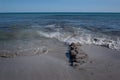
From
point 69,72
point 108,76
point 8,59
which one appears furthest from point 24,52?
point 108,76

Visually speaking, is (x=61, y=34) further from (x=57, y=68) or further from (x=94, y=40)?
(x=57, y=68)

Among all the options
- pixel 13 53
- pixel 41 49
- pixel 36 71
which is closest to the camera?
pixel 36 71

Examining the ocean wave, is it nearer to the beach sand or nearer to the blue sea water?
the blue sea water

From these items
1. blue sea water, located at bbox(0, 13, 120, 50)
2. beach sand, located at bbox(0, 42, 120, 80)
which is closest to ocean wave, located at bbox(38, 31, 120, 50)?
blue sea water, located at bbox(0, 13, 120, 50)

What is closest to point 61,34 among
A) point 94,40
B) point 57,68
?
point 94,40

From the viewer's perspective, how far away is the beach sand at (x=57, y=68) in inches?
203

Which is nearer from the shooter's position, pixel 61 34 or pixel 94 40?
pixel 94 40

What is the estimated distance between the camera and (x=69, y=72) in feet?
17.9

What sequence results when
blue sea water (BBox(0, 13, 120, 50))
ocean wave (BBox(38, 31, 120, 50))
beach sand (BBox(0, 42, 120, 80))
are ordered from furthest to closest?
blue sea water (BBox(0, 13, 120, 50)), ocean wave (BBox(38, 31, 120, 50)), beach sand (BBox(0, 42, 120, 80))

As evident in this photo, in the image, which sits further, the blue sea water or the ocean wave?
the blue sea water

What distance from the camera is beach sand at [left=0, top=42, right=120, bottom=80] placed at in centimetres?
516

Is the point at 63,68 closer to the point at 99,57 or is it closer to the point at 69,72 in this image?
the point at 69,72

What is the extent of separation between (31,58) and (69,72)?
209 centimetres

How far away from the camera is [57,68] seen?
19.1 ft
